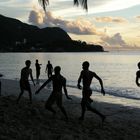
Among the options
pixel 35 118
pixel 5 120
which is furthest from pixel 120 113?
pixel 5 120

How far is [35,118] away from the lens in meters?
11.4

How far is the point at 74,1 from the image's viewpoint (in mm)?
9469

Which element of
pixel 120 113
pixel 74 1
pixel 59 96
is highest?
pixel 74 1

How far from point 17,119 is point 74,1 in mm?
3380

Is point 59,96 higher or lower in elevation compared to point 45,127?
higher

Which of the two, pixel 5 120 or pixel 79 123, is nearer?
pixel 5 120

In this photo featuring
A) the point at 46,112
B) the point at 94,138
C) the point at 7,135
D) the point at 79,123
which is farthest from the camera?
the point at 46,112

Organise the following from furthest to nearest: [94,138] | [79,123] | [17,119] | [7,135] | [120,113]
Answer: [120,113], [79,123], [17,119], [94,138], [7,135]

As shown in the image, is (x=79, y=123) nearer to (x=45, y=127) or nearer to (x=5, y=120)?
(x=45, y=127)

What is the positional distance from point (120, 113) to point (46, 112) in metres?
4.26

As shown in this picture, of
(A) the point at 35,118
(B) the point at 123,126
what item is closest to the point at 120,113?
(B) the point at 123,126

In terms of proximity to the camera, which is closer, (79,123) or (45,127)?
(45,127)

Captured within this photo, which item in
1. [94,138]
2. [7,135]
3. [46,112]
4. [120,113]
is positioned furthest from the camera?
[120,113]

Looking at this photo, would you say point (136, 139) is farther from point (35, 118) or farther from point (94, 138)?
point (35, 118)
